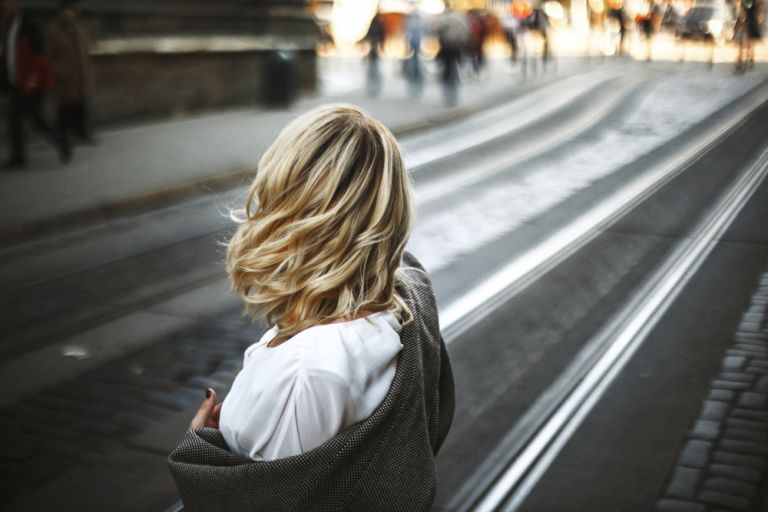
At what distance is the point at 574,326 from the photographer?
6.16m

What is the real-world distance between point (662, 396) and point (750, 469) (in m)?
0.88

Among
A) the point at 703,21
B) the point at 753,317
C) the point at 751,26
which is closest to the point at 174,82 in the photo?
the point at 751,26

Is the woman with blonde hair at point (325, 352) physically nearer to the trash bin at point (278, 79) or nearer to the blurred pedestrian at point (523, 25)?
the trash bin at point (278, 79)

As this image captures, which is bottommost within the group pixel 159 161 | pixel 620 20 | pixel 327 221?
pixel 159 161

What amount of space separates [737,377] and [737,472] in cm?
124

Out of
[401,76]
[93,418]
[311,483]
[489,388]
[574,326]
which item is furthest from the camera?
[401,76]

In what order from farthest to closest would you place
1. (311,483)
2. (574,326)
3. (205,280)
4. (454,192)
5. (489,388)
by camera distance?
(454,192)
(205,280)
(574,326)
(489,388)
(311,483)

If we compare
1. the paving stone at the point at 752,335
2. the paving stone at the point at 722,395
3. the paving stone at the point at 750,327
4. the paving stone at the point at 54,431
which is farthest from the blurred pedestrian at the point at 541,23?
the paving stone at the point at 54,431

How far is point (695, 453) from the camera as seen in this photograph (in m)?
4.34

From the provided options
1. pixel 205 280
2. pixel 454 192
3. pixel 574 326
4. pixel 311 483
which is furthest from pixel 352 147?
pixel 454 192

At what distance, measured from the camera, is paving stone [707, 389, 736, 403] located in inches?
196

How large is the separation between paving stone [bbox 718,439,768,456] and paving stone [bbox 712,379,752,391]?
703 millimetres

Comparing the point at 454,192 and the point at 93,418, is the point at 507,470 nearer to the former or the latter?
the point at 93,418

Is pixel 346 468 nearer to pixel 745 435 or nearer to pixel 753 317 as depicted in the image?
pixel 745 435
